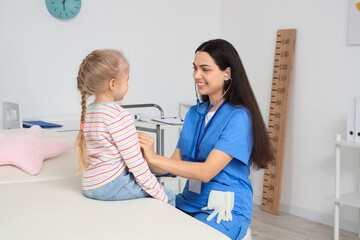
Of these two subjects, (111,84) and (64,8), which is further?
(64,8)

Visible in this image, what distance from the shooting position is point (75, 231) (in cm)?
106

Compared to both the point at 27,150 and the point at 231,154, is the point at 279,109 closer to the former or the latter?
the point at 231,154

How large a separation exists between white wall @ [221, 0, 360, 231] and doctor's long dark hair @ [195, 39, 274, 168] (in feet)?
5.46

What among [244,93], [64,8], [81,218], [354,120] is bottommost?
[81,218]

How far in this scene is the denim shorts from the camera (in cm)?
127

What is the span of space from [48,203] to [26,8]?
7.32 ft

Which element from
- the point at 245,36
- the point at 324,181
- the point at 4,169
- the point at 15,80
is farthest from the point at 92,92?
the point at 245,36

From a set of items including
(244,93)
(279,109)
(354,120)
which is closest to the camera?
(244,93)

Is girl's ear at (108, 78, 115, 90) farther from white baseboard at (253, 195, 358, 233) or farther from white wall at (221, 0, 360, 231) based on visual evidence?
white baseboard at (253, 195, 358, 233)

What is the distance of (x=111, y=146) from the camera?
1245mm

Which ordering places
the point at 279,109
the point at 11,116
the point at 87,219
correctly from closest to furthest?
the point at 87,219
the point at 11,116
the point at 279,109

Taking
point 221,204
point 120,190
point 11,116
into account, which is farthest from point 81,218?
point 11,116

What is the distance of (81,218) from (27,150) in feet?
2.46

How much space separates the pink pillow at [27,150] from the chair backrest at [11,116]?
3.30 feet
